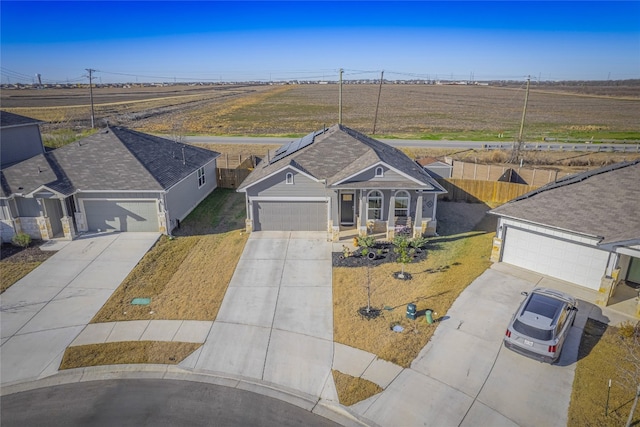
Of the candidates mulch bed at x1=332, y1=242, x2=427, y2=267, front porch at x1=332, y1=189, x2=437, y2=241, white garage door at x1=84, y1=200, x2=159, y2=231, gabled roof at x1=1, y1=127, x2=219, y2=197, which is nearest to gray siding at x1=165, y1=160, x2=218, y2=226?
gabled roof at x1=1, y1=127, x2=219, y2=197

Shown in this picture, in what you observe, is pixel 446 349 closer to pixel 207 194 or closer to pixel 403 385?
pixel 403 385

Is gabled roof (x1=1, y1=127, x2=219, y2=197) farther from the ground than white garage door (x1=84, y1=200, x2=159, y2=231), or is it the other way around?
gabled roof (x1=1, y1=127, x2=219, y2=197)

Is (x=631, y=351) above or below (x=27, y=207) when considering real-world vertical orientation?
below

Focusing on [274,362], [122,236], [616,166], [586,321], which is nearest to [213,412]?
[274,362]

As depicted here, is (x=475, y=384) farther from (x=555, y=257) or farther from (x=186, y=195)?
(x=186, y=195)

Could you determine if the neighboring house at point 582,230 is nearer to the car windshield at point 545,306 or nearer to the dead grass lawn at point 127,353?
the car windshield at point 545,306

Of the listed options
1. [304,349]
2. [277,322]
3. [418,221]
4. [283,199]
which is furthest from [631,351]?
[283,199]

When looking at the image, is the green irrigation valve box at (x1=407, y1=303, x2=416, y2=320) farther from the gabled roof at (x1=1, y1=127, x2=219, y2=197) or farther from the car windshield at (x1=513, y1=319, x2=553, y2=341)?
the gabled roof at (x1=1, y1=127, x2=219, y2=197)
